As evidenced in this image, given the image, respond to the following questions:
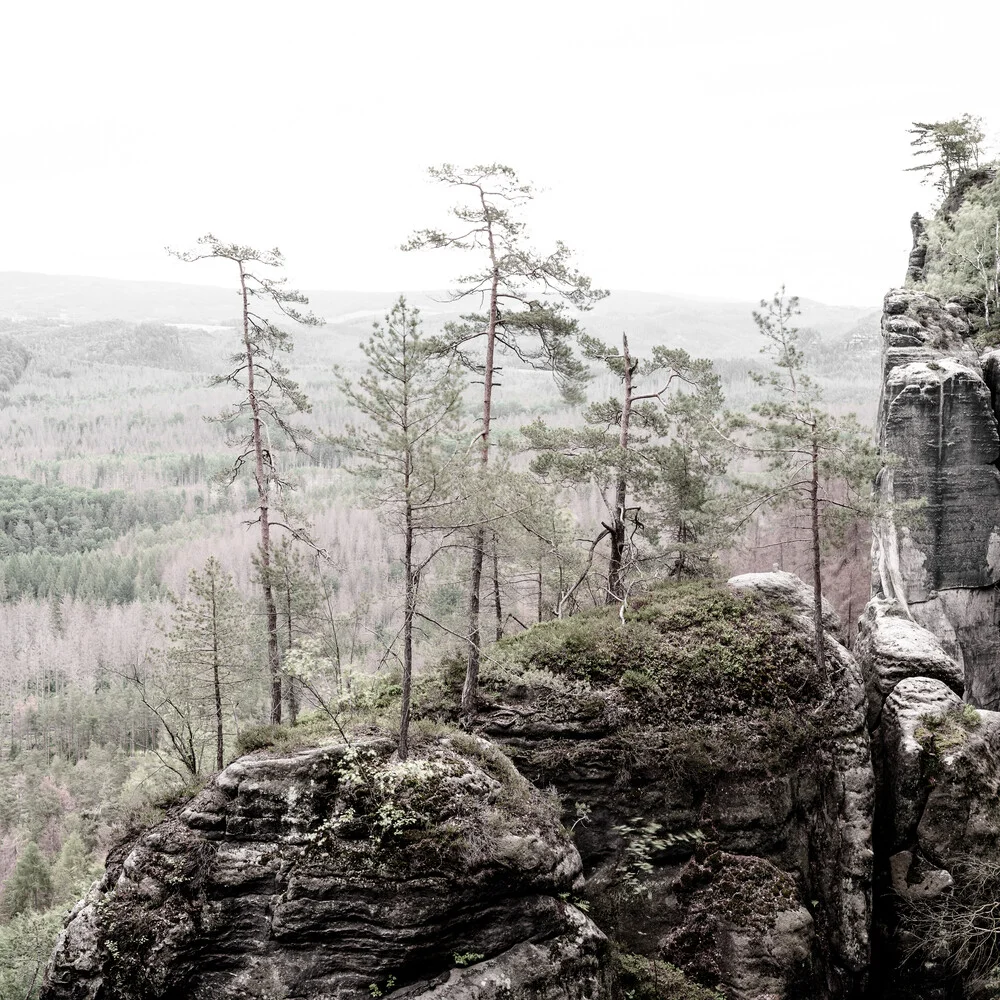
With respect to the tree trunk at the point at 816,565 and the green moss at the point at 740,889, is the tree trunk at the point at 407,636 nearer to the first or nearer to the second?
the green moss at the point at 740,889

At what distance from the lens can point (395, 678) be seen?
16.5 meters

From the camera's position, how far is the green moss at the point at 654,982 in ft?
41.6

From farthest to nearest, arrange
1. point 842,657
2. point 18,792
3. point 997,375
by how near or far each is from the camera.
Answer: point 18,792 < point 997,375 < point 842,657

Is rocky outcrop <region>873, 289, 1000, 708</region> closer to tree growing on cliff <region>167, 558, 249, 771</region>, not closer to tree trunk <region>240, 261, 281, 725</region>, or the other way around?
tree trunk <region>240, 261, 281, 725</region>

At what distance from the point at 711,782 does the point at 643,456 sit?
772cm

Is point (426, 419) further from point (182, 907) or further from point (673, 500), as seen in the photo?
point (673, 500)

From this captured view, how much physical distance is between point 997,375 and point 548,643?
21586mm

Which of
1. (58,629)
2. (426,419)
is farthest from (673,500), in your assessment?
(58,629)

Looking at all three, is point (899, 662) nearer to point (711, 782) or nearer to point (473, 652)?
point (711, 782)

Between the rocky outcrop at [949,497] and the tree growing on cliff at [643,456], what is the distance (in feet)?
34.3

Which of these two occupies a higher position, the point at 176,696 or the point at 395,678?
the point at 395,678

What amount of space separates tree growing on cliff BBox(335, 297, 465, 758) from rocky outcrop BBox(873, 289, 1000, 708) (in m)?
21.0

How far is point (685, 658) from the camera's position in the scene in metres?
15.6

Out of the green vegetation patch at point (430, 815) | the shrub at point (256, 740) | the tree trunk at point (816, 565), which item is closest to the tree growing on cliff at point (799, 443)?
the tree trunk at point (816, 565)
